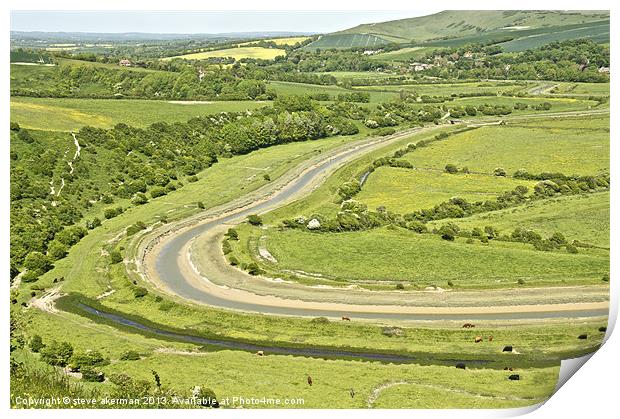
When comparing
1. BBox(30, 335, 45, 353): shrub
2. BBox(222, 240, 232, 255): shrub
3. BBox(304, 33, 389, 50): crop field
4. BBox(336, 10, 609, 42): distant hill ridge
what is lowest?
BBox(30, 335, 45, 353): shrub

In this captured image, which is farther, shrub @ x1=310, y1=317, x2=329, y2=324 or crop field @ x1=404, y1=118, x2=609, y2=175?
crop field @ x1=404, y1=118, x2=609, y2=175

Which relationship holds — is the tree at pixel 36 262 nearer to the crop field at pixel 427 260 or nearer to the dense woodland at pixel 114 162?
the dense woodland at pixel 114 162

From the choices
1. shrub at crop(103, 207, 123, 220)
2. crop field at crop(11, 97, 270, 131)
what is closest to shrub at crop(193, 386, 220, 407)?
shrub at crop(103, 207, 123, 220)

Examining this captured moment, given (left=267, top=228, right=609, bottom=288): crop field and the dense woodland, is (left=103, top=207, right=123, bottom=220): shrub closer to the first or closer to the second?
the dense woodland

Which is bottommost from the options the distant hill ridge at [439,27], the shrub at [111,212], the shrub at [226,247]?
the shrub at [226,247]

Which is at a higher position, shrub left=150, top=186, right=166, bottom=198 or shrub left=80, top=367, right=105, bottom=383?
shrub left=150, top=186, right=166, bottom=198

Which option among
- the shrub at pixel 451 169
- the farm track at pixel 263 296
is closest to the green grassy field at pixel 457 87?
the shrub at pixel 451 169

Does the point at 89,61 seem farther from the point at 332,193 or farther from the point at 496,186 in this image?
the point at 496,186

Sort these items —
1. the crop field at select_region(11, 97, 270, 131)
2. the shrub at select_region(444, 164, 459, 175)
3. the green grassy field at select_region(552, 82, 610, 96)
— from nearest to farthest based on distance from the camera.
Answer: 1. the crop field at select_region(11, 97, 270, 131)
2. the shrub at select_region(444, 164, 459, 175)
3. the green grassy field at select_region(552, 82, 610, 96)
